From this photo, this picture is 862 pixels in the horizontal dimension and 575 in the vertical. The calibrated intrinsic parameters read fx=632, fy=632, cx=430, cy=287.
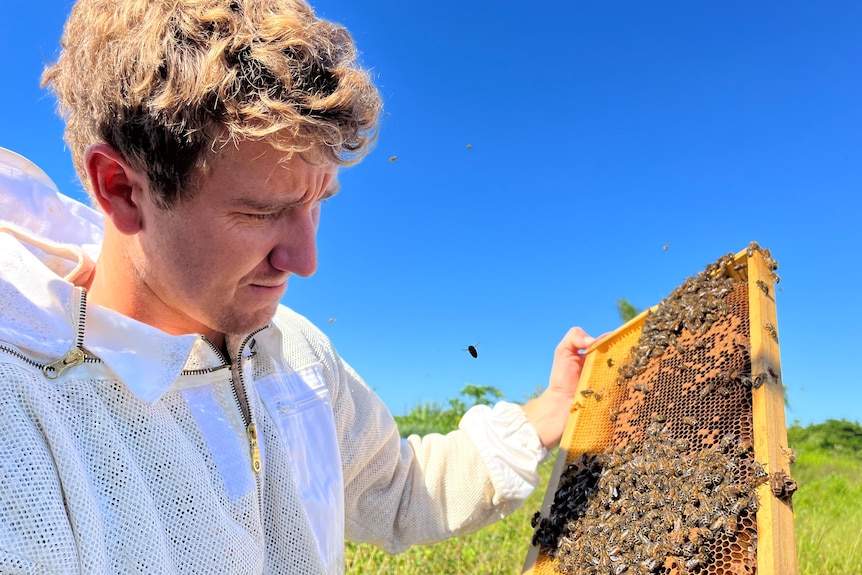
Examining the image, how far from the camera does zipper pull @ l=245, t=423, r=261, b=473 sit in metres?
2.62

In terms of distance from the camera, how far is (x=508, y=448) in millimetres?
3725

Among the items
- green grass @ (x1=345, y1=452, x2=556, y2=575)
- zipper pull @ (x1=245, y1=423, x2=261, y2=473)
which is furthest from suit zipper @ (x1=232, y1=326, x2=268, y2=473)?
green grass @ (x1=345, y1=452, x2=556, y2=575)

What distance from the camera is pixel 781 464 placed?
118 inches

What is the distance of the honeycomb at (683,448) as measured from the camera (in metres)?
2.88

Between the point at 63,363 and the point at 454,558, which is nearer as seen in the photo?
the point at 63,363

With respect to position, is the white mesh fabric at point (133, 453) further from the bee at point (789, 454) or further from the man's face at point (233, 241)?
the bee at point (789, 454)

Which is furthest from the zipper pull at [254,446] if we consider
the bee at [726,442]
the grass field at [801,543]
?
the grass field at [801,543]

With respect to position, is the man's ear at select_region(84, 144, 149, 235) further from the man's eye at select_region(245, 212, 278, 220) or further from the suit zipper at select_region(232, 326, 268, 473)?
the suit zipper at select_region(232, 326, 268, 473)

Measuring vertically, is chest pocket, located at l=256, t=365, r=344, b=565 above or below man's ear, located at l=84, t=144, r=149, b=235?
below

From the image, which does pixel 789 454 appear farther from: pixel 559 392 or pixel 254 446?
pixel 254 446

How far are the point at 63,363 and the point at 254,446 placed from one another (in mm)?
805

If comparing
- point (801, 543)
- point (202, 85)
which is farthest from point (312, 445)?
point (801, 543)

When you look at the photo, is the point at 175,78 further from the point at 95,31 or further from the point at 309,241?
the point at 309,241

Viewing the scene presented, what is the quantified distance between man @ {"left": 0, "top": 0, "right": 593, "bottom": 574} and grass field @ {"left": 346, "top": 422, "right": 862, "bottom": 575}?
9.72 feet
